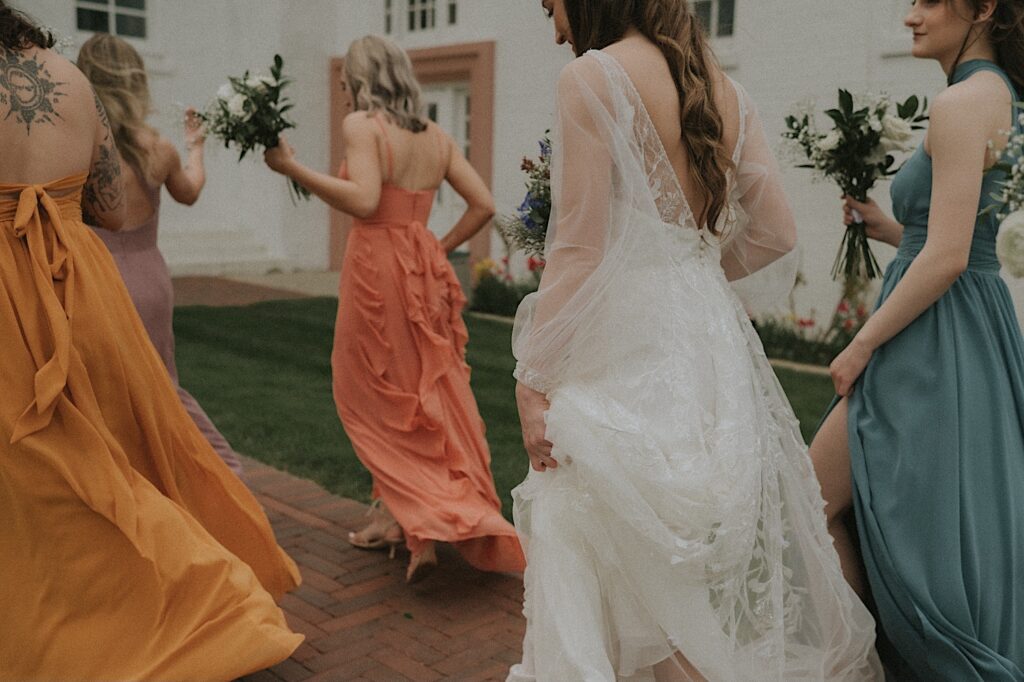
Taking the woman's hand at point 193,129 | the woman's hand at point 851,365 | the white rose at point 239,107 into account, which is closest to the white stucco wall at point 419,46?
the woman's hand at point 193,129

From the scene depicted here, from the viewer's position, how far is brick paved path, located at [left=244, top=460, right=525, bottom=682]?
3.25 metres

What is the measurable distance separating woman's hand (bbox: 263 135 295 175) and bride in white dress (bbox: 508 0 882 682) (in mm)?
1930

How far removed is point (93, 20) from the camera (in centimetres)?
1347

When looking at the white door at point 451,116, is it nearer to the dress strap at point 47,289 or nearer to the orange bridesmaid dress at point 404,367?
the orange bridesmaid dress at point 404,367

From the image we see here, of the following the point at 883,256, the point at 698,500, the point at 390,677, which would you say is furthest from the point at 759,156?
the point at 883,256

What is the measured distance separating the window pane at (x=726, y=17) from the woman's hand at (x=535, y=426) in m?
8.42

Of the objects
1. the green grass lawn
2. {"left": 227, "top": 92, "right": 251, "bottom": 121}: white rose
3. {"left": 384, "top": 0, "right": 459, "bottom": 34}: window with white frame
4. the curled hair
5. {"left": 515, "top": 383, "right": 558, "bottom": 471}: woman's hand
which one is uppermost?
{"left": 384, "top": 0, "right": 459, "bottom": 34}: window with white frame

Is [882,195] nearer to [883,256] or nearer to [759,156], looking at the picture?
[883,256]

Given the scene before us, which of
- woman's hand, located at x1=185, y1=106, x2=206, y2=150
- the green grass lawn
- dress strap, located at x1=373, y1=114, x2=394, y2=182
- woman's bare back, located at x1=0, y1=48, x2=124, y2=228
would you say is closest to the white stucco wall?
the green grass lawn

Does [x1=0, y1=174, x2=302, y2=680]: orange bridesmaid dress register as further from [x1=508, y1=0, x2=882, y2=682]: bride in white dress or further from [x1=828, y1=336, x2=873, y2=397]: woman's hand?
[x1=828, y1=336, x2=873, y2=397]: woman's hand

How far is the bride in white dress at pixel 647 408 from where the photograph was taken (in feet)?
6.88

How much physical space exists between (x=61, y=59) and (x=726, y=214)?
6.55 feet

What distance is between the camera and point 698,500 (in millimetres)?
2096

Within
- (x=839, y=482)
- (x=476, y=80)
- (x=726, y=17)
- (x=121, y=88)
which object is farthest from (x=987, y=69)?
(x=476, y=80)
